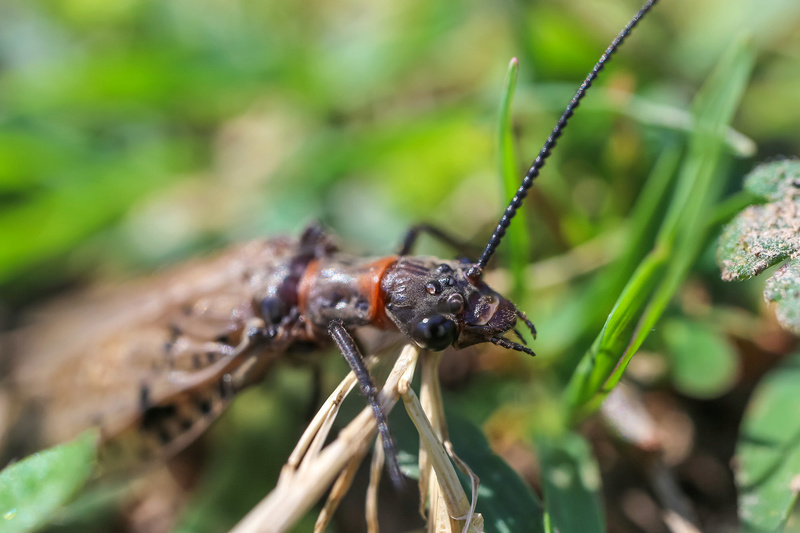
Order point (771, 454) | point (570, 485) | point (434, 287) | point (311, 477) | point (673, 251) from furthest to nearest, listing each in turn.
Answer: point (673, 251), point (434, 287), point (570, 485), point (771, 454), point (311, 477)

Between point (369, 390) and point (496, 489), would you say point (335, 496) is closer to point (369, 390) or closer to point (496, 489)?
point (369, 390)

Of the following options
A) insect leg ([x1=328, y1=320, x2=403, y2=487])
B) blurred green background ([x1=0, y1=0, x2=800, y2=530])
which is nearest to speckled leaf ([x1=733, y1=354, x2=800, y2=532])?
blurred green background ([x1=0, y1=0, x2=800, y2=530])

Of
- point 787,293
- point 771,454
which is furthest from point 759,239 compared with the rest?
point 771,454

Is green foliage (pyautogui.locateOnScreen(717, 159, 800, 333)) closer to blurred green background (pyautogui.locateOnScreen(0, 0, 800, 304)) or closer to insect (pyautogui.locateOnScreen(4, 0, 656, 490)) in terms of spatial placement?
insect (pyautogui.locateOnScreen(4, 0, 656, 490))

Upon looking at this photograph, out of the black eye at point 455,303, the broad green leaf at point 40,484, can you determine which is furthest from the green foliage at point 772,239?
the broad green leaf at point 40,484

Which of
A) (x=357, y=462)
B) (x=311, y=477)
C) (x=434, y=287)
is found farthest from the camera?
(x=434, y=287)

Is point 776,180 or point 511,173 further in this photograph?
point 511,173

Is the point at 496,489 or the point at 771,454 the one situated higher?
the point at 771,454
